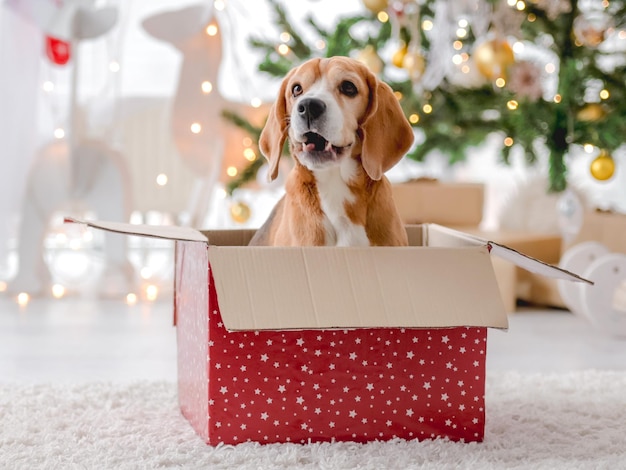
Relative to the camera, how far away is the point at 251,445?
117cm

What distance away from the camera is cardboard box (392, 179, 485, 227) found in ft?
9.10

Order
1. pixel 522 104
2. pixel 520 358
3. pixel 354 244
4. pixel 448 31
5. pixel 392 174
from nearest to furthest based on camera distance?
pixel 354 244 < pixel 520 358 < pixel 522 104 < pixel 448 31 < pixel 392 174

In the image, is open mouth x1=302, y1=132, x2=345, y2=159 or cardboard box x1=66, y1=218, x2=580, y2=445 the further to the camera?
open mouth x1=302, y1=132, x2=345, y2=159

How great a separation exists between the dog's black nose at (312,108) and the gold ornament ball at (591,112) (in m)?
1.56

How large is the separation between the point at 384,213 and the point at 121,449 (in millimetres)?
566

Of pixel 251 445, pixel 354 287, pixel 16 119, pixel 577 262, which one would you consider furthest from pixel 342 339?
pixel 16 119

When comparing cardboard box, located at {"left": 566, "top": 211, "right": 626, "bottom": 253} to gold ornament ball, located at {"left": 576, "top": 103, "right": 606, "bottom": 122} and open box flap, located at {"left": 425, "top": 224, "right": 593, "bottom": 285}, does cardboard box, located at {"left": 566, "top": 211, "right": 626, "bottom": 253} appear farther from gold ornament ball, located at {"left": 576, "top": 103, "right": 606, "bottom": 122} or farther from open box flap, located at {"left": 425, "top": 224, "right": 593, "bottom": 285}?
open box flap, located at {"left": 425, "top": 224, "right": 593, "bottom": 285}

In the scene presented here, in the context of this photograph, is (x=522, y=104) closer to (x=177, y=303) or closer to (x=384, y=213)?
(x=384, y=213)

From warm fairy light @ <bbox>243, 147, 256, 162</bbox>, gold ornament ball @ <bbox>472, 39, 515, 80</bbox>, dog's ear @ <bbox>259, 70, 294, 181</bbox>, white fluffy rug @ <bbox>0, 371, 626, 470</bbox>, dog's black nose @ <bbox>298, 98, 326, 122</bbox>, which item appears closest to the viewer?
white fluffy rug @ <bbox>0, 371, 626, 470</bbox>

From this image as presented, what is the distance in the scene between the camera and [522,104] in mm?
2514

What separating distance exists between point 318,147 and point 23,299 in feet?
5.44

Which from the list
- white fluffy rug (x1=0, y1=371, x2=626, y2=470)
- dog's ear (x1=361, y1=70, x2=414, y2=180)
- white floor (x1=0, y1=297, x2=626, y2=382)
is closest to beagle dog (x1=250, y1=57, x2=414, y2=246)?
dog's ear (x1=361, y1=70, x2=414, y2=180)

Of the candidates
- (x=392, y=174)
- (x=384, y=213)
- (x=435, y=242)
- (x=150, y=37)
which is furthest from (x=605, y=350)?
(x=392, y=174)

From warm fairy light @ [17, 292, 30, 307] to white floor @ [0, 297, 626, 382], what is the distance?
0.02 metres
